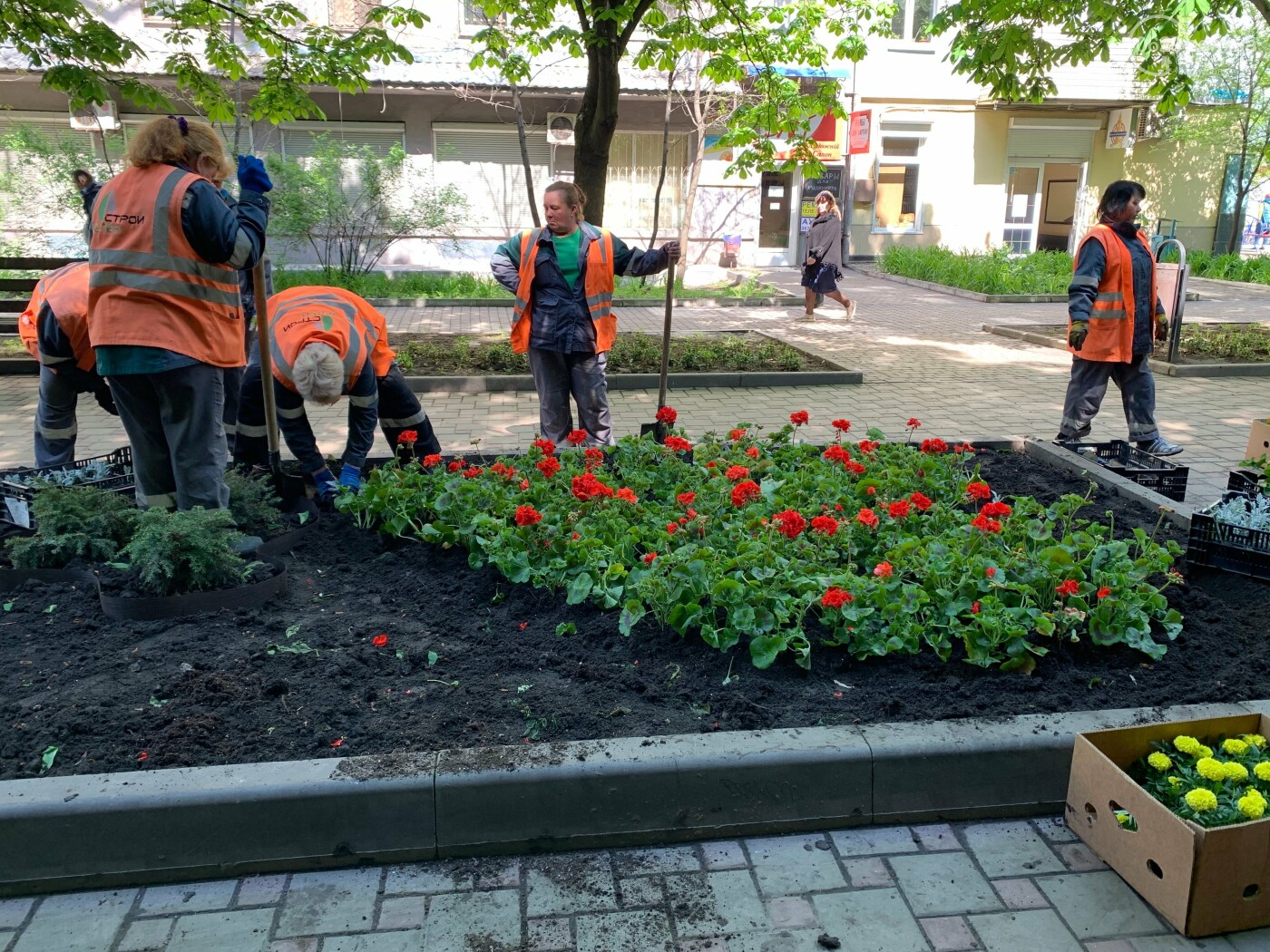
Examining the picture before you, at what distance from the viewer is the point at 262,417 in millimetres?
5469

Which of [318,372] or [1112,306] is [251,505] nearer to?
[318,372]

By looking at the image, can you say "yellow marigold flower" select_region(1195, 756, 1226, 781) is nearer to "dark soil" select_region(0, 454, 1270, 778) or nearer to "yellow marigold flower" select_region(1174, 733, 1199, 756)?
"yellow marigold flower" select_region(1174, 733, 1199, 756)

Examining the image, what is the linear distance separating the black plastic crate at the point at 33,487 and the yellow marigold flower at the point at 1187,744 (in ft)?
14.7

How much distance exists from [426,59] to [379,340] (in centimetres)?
1511

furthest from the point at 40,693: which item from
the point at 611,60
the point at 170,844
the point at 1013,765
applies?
the point at 611,60

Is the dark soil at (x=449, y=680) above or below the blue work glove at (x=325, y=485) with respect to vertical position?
below

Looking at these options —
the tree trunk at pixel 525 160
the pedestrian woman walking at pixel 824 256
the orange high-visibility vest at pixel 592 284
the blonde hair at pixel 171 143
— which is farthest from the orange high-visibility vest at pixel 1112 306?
the pedestrian woman walking at pixel 824 256

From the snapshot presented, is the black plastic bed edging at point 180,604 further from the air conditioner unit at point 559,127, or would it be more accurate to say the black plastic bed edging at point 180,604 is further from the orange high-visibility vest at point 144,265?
the air conditioner unit at point 559,127

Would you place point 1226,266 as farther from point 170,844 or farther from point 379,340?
point 170,844

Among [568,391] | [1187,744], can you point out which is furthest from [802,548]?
[568,391]

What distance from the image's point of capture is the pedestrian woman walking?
13992mm

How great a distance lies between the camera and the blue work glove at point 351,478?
5.27 m

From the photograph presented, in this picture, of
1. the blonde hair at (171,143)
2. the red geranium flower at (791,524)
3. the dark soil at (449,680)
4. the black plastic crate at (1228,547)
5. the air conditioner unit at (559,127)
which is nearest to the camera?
the dark soil at (449,680)

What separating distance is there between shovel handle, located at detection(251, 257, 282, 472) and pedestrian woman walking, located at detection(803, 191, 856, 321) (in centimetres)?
1028
